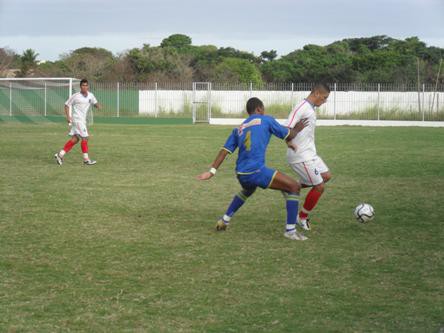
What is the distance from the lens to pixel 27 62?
6131 cm

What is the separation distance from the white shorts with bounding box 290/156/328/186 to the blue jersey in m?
0.69

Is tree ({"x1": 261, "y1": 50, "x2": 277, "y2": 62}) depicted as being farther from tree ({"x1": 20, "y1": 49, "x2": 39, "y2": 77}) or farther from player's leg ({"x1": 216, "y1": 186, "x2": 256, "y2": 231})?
player's leg ({"x1": 216, "y1": 186, "x2": 256, "y2": 231})

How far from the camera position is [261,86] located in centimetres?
4112

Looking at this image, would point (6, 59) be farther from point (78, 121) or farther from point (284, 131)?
point (284, 131)

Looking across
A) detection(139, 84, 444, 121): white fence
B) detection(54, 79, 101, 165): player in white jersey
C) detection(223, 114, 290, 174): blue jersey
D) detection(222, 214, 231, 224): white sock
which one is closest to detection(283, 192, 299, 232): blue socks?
detection(223, 114, 290, 174): blue jersey

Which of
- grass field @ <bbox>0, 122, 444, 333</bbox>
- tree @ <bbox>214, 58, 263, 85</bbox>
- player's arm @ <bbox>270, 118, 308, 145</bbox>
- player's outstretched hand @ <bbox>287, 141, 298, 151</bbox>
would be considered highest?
tree @ <bbox>214, 58, 263, 85</bbox>

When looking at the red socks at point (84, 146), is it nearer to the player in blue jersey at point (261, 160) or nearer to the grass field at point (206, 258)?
the grass field at point (206, 258)

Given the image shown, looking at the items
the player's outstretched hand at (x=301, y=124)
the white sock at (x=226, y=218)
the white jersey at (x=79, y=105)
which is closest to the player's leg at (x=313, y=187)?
the player's outstretched hand at (x=301, y=124)

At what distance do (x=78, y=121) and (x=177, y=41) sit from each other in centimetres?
6691

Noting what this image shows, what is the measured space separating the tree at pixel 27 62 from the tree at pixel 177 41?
1990cm

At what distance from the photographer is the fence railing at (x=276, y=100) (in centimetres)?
A: 3921

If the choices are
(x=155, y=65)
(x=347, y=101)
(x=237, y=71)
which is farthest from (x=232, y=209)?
(x=237, y=71)

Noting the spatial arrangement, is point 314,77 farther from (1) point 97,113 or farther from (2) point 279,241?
(2) point 279,241

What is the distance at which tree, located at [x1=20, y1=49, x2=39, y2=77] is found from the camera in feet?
187
